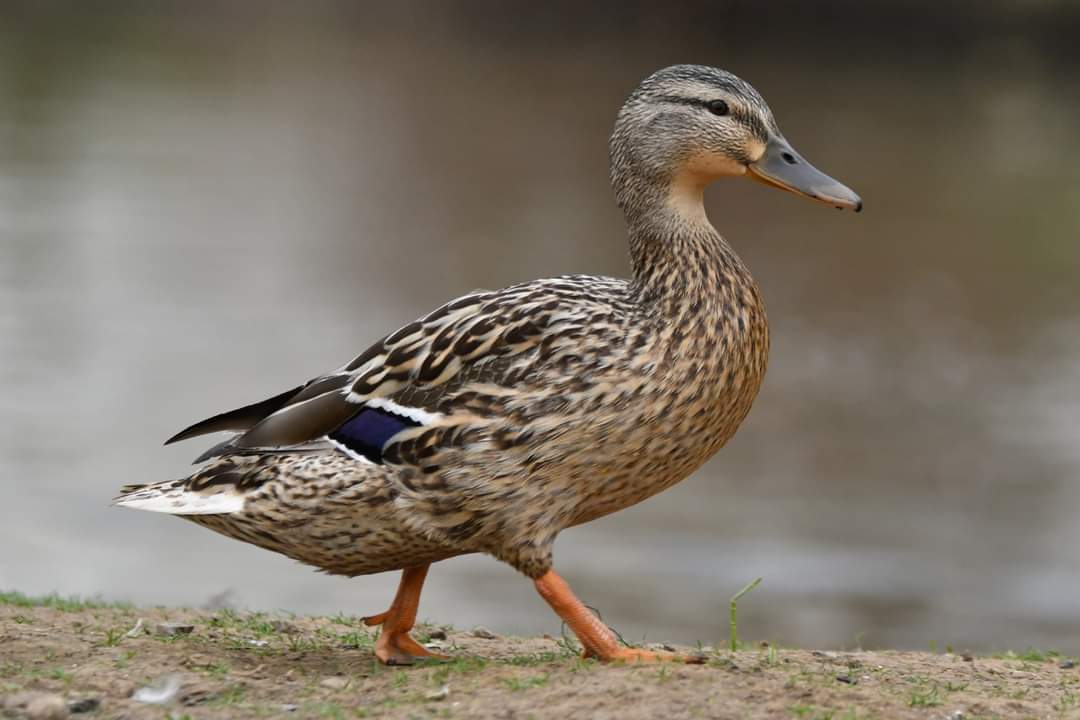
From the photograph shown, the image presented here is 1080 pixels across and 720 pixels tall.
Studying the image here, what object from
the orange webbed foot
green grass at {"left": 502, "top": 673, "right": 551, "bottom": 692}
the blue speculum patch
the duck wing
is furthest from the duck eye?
green grass at {"left": 502, "top": 673, "right": 551, "bottom": 692}

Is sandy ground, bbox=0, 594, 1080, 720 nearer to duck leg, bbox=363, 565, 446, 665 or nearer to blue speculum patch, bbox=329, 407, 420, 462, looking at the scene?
duck leg, bbox=363, 565, 446, 665

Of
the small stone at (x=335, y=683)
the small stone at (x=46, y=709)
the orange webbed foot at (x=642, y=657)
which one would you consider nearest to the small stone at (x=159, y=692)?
the small stone at (x=46, y=709)

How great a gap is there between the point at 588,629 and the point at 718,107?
185cm

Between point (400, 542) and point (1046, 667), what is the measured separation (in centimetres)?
275

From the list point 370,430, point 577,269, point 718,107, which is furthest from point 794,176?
point 577,269

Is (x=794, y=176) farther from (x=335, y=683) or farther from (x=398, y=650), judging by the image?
(x=335, y=683)

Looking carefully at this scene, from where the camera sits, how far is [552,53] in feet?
119

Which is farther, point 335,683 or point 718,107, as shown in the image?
point 718,107

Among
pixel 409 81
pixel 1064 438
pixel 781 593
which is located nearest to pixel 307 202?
pixel 409 81

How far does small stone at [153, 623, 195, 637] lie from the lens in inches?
256

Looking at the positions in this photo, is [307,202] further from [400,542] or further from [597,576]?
[400,542]

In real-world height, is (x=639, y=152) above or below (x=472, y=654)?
above

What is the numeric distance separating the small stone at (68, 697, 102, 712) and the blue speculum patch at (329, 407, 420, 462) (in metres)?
1.17

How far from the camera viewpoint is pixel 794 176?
601cm
